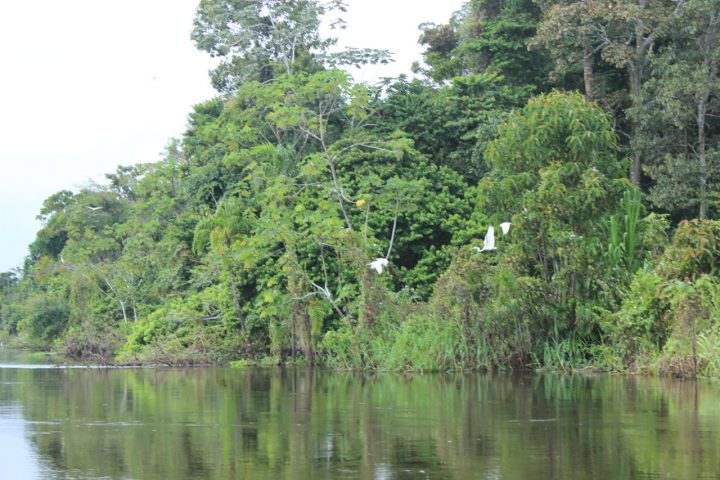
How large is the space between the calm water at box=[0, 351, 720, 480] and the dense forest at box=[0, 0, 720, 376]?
2.93m

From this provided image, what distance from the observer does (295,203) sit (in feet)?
85.6

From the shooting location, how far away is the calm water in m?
6.99

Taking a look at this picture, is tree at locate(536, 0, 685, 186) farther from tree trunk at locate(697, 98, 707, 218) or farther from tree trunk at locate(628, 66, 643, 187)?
tree trunk at locate(697, 98, 707, 218)

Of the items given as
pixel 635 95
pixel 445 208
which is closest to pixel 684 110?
pixel 635 95

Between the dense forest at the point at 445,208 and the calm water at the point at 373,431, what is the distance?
9.60 feet

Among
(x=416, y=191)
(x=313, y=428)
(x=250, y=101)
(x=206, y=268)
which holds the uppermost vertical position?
(x=250, y=101)

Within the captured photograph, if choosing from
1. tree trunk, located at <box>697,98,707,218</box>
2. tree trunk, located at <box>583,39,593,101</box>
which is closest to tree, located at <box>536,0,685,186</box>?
tree trunk, located at <box>583,39,593,101</box>

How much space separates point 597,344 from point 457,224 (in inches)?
391

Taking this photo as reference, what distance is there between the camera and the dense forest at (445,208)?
18.7 metres

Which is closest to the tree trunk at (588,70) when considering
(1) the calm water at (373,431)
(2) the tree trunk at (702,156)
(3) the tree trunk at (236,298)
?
(2) the tree trunk at (702,156)

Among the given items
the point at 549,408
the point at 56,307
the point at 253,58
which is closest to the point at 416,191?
the point at 253,58

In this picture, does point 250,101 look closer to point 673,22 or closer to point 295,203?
point 295,203

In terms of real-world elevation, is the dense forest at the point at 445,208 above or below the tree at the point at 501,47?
below

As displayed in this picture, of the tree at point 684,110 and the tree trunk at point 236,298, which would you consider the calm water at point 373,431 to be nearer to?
the tree trunk at point 236,298
